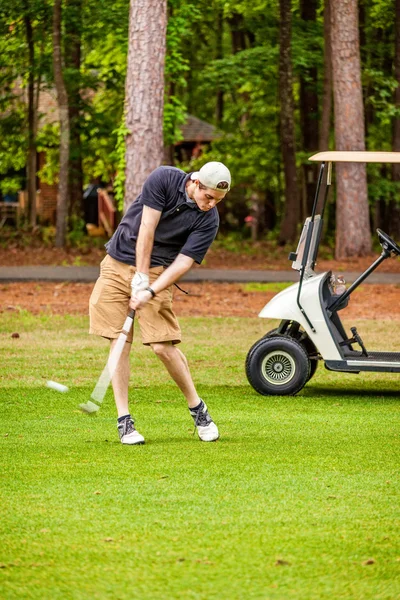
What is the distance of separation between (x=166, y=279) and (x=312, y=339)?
263 centimetres

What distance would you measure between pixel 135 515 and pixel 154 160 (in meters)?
13.3

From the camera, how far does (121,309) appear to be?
7.55 m

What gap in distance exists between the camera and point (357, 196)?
23.8 m

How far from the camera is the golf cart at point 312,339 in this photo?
957 centimetres

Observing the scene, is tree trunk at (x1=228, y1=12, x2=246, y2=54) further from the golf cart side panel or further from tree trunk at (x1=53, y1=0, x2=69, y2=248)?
the golf cart side panel

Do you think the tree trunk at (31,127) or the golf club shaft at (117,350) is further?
the tree trunk at (31,127)

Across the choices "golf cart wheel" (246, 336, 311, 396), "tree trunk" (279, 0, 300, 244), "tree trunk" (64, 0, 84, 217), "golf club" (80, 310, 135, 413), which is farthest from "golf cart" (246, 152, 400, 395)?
"tree trunk" (64, 0, 84, 217)

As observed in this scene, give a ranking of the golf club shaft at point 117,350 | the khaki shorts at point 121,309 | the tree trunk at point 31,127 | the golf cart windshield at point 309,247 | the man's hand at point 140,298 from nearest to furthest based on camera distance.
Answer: the man's hand at point 140,298, the golf club shaft at point 117,350, the khaki shorts at point 121,309, the golf cart windshield at point 309,247, the tree trunk at point 31,127

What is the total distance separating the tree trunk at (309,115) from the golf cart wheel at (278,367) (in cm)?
2242

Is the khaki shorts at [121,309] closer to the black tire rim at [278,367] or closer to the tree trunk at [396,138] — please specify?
the black tire rim at [278,367]

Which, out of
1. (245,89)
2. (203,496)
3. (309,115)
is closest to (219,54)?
(245,89)

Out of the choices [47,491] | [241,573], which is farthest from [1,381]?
[241,573]

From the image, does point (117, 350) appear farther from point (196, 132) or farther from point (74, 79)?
point (196, 132)

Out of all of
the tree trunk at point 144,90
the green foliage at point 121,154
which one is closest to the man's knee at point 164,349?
the tree trunk at point 144,90
